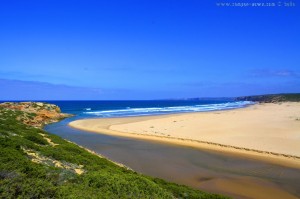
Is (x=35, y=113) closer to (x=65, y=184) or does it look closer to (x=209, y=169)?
(x=209, y=169)

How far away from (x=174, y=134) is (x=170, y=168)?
13.5 metres

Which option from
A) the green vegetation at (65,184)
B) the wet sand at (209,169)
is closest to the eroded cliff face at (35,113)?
the wet sand at (209,169)

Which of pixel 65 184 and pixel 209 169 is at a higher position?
pixel 65 184

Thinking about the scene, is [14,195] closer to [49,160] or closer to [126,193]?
[126,193]

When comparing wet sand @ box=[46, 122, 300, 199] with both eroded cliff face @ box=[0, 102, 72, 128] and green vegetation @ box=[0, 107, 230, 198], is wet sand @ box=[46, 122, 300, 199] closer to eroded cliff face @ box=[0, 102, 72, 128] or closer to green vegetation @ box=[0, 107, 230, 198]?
green vegetation @ box=[0, 107, 230, 198]

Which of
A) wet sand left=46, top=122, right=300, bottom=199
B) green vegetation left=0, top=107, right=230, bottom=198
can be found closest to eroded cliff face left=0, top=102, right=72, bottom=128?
wet sand left=46, top=122, right=300, bottom=199

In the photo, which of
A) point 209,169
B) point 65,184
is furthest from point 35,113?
point 65,184

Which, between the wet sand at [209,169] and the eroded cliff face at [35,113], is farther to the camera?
the eroded cliff face at [35,113]

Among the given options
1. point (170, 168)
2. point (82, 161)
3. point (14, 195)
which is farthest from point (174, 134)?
point (14, 195)

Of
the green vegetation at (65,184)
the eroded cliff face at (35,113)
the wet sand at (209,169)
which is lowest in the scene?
the wet sand at (209,169)

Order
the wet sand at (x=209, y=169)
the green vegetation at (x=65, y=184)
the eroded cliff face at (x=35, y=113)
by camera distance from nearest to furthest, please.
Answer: the green vegetation at (x=65, y=184) → the wet sand at (x=209, y=169) → the eroded cliff face at (x=35, y=113)

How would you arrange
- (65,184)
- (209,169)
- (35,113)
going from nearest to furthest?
(65,184) → (209,169) → (35,113)

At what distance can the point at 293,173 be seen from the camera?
1625cm

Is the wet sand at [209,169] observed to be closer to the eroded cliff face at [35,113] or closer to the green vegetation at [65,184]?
the green vegetation at [65,184]
